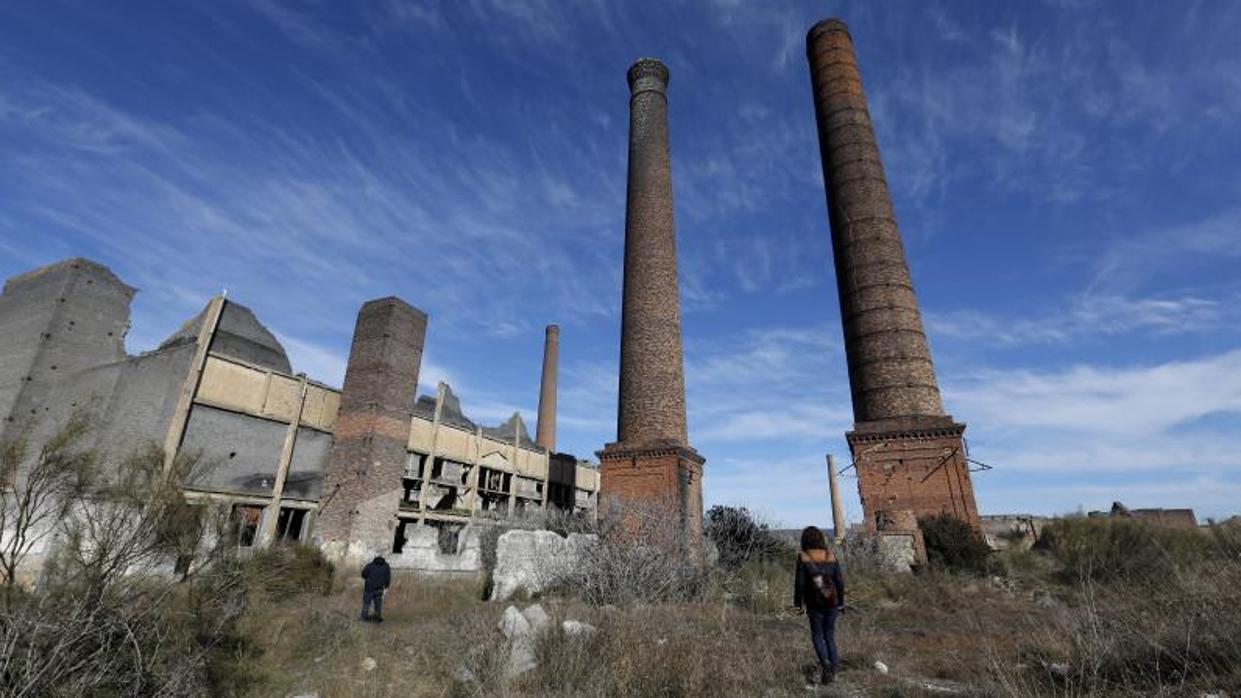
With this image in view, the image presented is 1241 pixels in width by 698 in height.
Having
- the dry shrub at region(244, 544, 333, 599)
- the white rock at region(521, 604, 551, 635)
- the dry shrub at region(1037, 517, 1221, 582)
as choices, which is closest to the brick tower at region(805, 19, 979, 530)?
the dry shrub at region(1037, 517, 1221, 582)

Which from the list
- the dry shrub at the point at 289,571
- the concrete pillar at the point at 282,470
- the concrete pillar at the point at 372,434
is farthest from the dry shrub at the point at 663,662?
the concrete pillar at the point at 282,470

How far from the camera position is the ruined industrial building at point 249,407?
16.1 meters

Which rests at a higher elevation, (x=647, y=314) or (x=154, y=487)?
(x=647, y=314)

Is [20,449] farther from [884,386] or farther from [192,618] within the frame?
[884,386]

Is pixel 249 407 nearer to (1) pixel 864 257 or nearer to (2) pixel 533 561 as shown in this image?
(2) pixel 533 561

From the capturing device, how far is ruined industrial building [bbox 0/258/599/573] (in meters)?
16.1

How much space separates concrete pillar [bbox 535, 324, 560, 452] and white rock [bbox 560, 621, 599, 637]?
2553 cm

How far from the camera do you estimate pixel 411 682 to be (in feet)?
19.4

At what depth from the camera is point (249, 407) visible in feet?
56.5

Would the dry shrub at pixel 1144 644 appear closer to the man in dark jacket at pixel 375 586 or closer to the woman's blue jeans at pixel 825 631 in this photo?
the woman's blue jeans at pixel 825 631

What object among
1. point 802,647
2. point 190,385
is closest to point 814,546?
point 802,647

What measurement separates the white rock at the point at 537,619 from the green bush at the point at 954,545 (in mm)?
10047

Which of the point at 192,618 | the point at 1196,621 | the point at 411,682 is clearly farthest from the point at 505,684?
the point at 192,618

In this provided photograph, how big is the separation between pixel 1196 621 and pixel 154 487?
40.5ft
